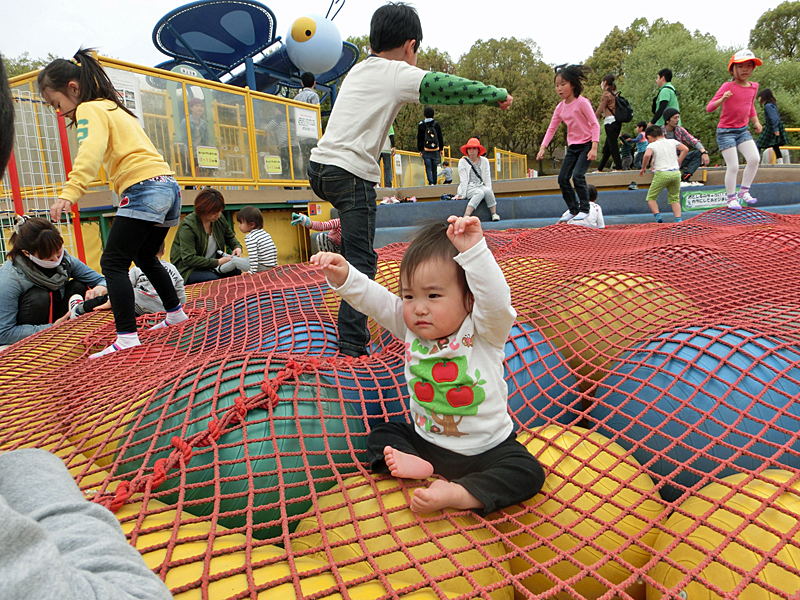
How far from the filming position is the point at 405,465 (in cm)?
127

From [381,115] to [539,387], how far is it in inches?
49.1

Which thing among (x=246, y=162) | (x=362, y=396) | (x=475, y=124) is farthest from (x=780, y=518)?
(x=475, y=124)

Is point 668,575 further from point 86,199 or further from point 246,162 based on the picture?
point 246,162

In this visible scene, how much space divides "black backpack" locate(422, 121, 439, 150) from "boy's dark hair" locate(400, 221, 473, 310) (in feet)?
28.5

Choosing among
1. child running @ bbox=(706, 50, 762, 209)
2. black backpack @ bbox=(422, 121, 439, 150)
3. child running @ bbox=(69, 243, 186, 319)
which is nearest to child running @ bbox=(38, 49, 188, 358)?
child running @ bbox=(69, 243, 186, 319)

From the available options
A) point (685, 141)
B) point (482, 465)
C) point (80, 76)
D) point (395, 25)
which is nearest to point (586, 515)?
point (482, 465)

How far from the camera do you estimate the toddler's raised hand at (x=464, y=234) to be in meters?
1.21

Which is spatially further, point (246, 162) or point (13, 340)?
point (246, 162)

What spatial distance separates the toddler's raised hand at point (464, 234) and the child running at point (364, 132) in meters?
0.91

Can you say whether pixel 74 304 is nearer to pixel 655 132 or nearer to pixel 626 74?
pixel 655 132

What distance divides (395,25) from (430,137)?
7775 millimetres

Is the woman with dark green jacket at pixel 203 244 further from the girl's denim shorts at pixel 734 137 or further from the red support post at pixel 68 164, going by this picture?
the girl's denim shorts at pixel 734 137

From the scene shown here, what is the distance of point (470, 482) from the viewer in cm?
122

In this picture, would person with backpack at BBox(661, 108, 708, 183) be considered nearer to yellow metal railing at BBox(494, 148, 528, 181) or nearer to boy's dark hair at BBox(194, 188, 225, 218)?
boy's dark hair at BBox(194, 188, 225, 218)
